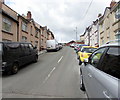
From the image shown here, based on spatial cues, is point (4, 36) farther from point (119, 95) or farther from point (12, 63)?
point (119, 95)

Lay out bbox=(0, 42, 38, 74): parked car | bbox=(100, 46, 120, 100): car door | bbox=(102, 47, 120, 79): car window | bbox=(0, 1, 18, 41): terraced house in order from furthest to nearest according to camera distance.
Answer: bbox=(0, 1, 18, 41): terraced house → bbox=(0, 42, 38, 74): parked car → bbox=(102, 47, 120, 79): car window → bbox=(100, 46, 120, 100): car door

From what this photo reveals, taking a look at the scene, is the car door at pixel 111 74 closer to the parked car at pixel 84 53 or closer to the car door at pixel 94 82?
the car door at pixel 94 82

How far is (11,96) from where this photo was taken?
3514 mm

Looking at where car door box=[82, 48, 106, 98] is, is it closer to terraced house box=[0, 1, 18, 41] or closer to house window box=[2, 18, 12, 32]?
terraced house box=[0, 1, 18, 41]

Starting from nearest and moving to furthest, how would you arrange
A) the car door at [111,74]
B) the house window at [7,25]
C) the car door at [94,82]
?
the car door at [111,74] → the car door at [94,82] → the house window at [7,25]

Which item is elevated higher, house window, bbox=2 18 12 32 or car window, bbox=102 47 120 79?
house window, bbox=2 18 12 32

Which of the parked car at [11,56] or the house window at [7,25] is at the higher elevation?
the house window at [7,25]

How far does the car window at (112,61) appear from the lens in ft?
6.08

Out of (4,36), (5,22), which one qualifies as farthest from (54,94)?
(5,22)

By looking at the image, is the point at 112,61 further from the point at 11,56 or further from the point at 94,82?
the point at 11,56

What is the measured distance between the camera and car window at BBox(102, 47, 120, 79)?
1.85 metres

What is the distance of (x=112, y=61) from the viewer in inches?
82.4

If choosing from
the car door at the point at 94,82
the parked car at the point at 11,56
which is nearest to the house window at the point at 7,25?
the parked car at the point at 11,56

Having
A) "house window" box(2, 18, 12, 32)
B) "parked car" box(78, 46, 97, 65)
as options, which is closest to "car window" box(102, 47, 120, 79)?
"parked car" box(78, 46, 97, 65)
